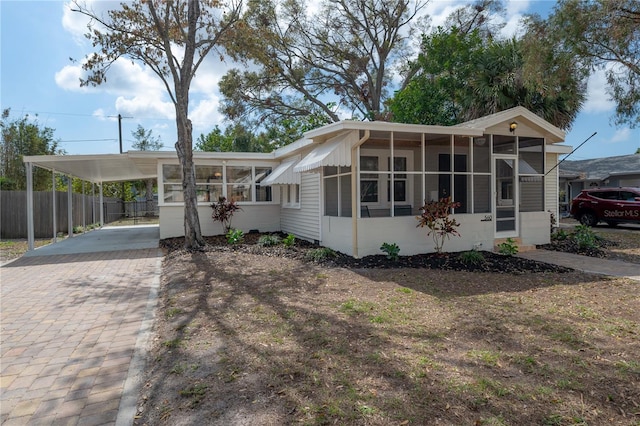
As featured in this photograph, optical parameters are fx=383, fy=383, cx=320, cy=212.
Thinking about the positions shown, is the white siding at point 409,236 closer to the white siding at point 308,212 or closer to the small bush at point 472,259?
the small bush at point 472,259

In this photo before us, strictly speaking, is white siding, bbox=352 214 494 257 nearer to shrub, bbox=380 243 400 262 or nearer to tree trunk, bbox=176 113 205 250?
shrub, bbox=380 243 400 262

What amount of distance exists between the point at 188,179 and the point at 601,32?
34.1ft

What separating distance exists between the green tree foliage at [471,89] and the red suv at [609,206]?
14.3 feet

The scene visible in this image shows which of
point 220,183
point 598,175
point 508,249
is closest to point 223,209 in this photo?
point 220,183

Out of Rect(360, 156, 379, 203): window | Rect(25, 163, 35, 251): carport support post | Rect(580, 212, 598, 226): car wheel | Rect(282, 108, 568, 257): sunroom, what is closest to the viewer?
Rect(282, 108, 568, 257): sunroom

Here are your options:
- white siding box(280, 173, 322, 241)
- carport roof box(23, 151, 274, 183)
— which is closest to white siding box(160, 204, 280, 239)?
white siding box(280, 173, 322, 241)

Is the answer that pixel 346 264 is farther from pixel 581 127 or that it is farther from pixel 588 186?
pixel 588 186

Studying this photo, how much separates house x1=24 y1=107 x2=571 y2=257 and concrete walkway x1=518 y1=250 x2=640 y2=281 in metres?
0.93

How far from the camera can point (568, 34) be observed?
841cm

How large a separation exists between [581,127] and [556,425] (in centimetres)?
1522

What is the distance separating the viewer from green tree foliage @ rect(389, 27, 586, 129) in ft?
44.7

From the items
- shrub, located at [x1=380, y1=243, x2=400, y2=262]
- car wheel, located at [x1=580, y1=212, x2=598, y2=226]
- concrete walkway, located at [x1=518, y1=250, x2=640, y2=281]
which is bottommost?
concrete walkway, located at [x1=518, y1=250, x2=640, y2=281]

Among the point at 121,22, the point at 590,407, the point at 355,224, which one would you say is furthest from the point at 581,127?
the point at 121,22

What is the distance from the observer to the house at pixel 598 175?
21.7m
